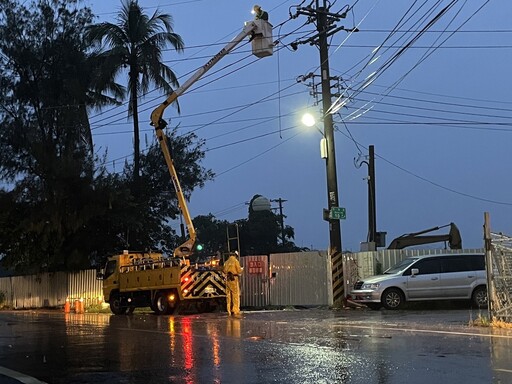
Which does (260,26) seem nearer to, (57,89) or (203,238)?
(57,89)

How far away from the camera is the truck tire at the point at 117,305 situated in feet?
78.5

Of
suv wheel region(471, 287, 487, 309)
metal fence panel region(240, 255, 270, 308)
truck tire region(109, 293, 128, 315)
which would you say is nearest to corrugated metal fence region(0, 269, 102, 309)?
truck tire region(109, 293, 128, 315)

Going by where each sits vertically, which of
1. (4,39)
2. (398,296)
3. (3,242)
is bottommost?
(398,296)

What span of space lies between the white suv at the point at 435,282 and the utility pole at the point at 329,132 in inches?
102

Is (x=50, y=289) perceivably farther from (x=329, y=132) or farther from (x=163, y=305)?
(x=329, y=132)

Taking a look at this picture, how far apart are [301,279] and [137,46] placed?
52.4ft

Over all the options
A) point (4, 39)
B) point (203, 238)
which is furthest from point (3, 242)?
point (203, 238)

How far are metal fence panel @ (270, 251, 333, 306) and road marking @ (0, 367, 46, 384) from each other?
14289 mm

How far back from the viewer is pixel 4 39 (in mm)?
32812

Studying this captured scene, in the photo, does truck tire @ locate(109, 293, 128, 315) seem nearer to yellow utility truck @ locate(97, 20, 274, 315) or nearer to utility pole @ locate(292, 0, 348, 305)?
yellow utility truck @ locate(97, 20, 274, 315)

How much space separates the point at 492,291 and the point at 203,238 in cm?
5434

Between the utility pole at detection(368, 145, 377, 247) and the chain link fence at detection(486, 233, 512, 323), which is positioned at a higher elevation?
the utility pole at detection(368, 145, 377, 247)

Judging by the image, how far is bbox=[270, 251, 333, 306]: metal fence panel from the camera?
73.6 feet

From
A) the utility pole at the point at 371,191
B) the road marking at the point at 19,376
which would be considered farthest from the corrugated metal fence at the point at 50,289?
the road marking at the point at 19,376
